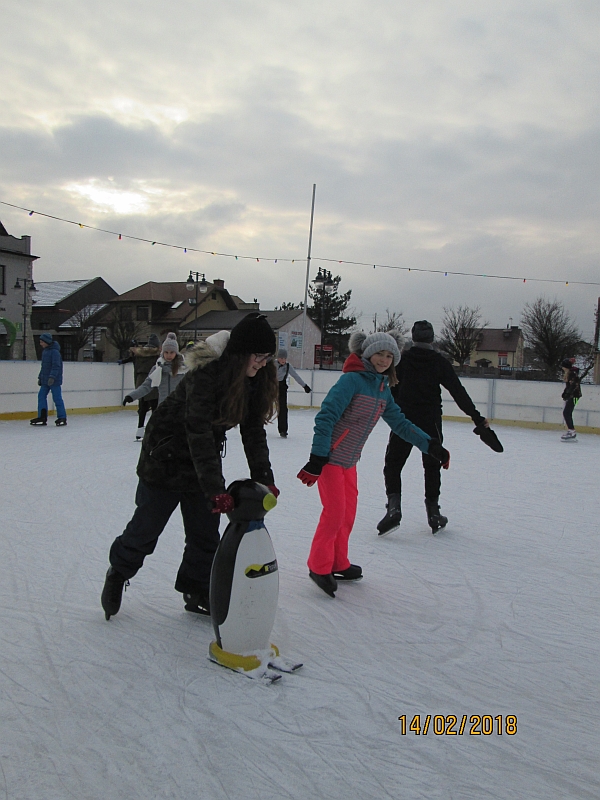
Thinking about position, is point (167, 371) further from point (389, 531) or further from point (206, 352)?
point (206, 352)

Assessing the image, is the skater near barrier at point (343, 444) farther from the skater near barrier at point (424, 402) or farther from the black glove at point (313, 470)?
the skater near barrier at point (424, 402)

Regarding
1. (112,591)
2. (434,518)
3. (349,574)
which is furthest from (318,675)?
(434,518)

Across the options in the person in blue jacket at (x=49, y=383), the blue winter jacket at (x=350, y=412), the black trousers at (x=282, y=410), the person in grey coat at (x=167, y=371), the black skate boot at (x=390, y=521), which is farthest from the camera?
the person in blue jacket at (x=49, y=383)

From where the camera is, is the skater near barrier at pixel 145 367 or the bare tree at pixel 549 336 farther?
the bare tree at pixel 549 336

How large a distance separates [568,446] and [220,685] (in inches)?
352

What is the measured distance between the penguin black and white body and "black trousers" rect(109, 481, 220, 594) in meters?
0.36

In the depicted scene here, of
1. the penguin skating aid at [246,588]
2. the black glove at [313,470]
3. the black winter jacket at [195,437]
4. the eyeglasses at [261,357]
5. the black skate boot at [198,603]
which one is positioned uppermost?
the eyeglasses at [261,357]

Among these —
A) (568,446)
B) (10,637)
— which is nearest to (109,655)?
(10,637)

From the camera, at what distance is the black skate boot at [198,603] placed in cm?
287

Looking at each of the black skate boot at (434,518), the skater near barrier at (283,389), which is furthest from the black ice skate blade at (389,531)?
the skater near barrier at (283,389)

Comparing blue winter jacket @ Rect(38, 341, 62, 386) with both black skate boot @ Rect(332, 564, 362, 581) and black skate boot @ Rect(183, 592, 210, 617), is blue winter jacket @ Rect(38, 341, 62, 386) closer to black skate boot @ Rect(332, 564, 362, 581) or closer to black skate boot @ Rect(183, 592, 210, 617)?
black skate boot @ Rect(332, 564, 362, 581)

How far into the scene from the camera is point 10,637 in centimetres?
262
